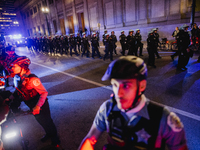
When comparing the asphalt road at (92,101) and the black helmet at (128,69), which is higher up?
the black helmet at (128,69)

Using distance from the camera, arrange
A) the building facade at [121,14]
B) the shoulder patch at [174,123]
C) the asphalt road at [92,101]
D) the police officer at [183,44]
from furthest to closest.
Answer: the building facade at [121,14] → the police officer at [183,44] → the asphalt road at [92,101] → the shoulder patch at [174,123]

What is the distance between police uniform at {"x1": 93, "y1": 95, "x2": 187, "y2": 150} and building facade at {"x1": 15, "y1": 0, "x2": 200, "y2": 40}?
17194 millimetres

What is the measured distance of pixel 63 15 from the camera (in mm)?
35375

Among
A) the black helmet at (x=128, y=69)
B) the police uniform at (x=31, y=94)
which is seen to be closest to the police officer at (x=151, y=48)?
the police uniform at (x=31, y=94)

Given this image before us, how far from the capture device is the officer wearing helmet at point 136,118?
107 cm

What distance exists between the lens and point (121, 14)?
21.6m

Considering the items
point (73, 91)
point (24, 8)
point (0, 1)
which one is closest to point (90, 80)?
point (73, 91)

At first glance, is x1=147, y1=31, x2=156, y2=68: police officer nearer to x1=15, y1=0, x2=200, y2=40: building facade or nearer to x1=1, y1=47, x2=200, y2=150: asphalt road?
x1=1, y1=47, x2=200, y2=150: asphalt road

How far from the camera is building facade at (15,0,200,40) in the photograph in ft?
51.3

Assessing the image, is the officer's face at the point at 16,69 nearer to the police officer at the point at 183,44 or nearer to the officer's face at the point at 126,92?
the officer's face at the point at 126,92

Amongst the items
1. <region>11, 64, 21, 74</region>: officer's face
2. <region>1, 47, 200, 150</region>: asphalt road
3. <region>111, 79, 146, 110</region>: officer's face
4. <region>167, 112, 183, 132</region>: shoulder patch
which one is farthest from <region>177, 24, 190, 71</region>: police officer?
<region>11, 64, 21, 74</region>: officer's face

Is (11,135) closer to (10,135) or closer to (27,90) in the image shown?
(10,135)

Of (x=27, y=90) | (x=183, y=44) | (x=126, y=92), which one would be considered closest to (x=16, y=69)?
(x=27, y=90)

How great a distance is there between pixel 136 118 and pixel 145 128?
102 mm
